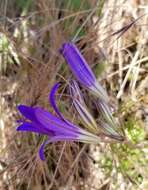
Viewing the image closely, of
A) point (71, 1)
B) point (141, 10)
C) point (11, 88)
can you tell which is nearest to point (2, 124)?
point (11, 88)

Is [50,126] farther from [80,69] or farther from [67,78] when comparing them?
[67,78]

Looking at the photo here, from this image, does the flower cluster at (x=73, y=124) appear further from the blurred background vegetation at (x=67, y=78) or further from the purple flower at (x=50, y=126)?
the blurred background vegetation at (x=67, y=78)

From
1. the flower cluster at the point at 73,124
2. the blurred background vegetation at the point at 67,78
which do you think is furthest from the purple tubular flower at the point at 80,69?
the blurred background vegetation at the point at 67,78

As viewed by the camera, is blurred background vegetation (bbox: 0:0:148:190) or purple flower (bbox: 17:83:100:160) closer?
purple flower (bbox: 17:83:100:160)

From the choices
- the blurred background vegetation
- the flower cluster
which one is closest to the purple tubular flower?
the flower cluster

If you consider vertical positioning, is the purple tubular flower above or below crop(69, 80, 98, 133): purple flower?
above

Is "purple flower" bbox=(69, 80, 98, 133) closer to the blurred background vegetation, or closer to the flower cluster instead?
the flower cluster

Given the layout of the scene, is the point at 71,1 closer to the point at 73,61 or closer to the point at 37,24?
the point at 37,24
